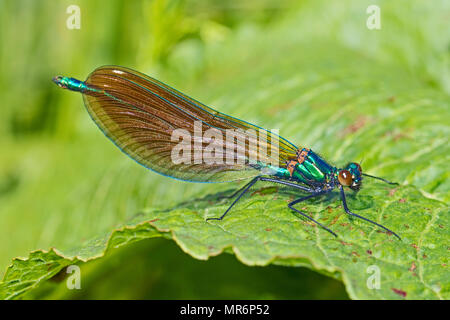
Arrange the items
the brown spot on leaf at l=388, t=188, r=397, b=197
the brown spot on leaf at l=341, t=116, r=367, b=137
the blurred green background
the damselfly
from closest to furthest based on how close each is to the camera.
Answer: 1. the brown spot on leaf at l=388, t=188, r=397, b=197
2. the damselfly
3. the brown spot on leaf at l=341, t=116, r=367, b=137
4. the blurred green background

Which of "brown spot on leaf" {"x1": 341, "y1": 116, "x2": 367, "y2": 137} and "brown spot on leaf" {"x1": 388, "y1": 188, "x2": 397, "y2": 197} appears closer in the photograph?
"brown spot on leaf" {"x1": 388, "y1": 188, "x2": 397, "y2": 197}

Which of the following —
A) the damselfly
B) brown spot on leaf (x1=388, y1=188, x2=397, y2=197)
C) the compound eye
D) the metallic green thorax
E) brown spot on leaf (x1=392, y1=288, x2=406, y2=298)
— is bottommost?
brown spot on leaf (x1=392, y1=288, x2=406, y2=298)

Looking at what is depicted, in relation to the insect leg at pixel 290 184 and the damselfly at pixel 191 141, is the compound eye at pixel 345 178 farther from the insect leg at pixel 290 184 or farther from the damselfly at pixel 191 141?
the insect leg at pixel 290 184

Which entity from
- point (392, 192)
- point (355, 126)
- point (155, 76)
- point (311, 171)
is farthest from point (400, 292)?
point (155, 76)

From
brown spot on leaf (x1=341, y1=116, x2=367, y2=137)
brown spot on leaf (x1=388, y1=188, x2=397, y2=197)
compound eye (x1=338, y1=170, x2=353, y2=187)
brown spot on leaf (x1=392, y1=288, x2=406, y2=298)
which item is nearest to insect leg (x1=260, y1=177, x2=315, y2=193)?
compound eye (x1=338, y1=170, x2=353, y2=187)

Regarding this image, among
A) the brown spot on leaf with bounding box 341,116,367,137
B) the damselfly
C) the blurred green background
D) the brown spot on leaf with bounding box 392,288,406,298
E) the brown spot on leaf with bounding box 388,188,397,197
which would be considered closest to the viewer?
the brown spot on leaf with bounding box 392,288,406,298

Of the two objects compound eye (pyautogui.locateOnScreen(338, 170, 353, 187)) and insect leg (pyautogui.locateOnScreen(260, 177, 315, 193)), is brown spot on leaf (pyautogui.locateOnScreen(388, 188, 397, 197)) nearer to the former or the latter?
compound eye (pyautogui.locateOnScreen(338, 170, 353, 187))

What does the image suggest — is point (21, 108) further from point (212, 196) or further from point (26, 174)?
point (212, 196)
